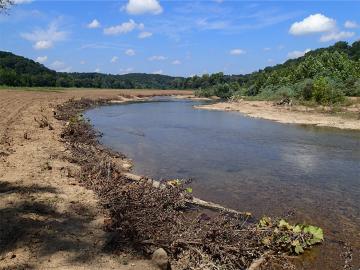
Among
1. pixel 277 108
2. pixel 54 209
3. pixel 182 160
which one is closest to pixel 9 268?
pixel 54 209

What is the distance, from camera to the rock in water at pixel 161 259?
738 centimetres

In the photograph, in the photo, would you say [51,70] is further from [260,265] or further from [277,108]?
[260,265]

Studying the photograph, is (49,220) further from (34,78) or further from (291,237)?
(34,78)

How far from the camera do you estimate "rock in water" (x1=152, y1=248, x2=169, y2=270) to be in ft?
24.2

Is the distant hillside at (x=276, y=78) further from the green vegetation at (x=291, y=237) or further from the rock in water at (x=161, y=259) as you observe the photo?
the rock in water at (x=161, y=259)

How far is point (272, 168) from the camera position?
1747 centimetres

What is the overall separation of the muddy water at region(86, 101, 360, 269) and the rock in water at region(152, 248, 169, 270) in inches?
115

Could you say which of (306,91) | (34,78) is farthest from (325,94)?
(34,78)

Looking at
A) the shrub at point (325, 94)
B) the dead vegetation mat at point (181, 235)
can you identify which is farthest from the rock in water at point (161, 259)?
the shrub at point (325, 94)

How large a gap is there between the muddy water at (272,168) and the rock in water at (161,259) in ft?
9.55

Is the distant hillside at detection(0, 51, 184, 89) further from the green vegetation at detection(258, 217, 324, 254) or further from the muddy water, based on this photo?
the green vegetation at detection(258, 217, 324, 254)

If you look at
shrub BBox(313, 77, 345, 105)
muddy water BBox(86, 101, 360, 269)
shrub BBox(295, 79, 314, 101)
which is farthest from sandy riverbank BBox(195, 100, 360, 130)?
shrub BBox(295, 79, 314, 101)

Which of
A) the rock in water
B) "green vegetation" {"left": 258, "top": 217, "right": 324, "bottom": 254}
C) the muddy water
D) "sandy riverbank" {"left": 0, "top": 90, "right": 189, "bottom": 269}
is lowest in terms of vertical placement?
the muddy water

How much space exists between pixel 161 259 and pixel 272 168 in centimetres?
1086
